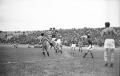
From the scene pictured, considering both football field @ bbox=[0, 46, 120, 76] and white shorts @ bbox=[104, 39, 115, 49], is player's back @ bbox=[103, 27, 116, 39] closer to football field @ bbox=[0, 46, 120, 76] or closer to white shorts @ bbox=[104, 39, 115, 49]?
white shorts @ bbox=[104, 39, 115, 49]

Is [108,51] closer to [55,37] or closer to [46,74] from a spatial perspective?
[46,74]

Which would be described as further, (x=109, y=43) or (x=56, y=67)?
(x=109, y=43)

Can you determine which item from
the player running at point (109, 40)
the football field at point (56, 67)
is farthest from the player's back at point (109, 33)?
the football field at point (56, 67)

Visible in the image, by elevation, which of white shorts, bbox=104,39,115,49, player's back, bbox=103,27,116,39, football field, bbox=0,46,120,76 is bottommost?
football field, bbox=0,46,120,76

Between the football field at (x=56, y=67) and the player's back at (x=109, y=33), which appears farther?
the player's back at (x=109, y=33)

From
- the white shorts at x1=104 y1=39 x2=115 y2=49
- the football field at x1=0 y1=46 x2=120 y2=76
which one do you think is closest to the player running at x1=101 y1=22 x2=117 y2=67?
the white shorts at x1=104 y1=39 x2=115 y2=49

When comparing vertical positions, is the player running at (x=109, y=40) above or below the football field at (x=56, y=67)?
above

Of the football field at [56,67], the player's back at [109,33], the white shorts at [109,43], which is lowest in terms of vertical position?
the football field at [56,67]

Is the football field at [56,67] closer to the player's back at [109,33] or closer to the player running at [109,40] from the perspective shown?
the player running at [109,40]

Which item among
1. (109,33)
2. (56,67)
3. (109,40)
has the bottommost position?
(56,67)

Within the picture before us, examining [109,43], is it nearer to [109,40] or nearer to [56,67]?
[109,40]

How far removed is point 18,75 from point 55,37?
11.1 meters

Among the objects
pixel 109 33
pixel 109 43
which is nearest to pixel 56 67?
pixel 109 43

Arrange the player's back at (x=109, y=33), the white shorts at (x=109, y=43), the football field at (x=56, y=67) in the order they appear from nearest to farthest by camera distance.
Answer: the football field at (x=56, y=67)
the white shorts at (x=109, y=43)
the player's back at (x=109, y=33)
